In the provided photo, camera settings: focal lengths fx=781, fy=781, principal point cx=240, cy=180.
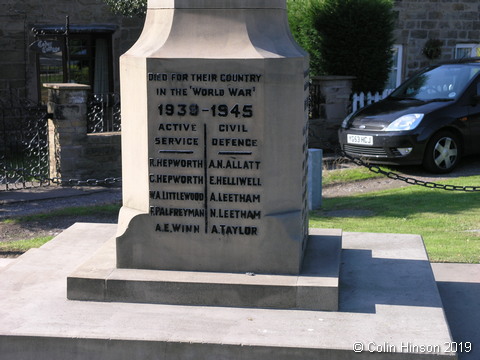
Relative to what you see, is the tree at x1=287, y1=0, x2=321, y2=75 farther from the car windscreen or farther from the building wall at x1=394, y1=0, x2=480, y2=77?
the building wall at x1=394, y1=0, x2=480, y2=77

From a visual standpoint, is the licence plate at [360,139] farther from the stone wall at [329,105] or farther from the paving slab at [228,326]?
the paving slab at [228,326]

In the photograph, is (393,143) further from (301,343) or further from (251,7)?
(301,343)

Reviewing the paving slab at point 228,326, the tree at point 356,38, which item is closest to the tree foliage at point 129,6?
the tree at point 356,38

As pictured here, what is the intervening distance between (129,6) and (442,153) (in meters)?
7.22

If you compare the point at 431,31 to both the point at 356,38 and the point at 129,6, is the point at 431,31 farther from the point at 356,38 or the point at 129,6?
the point at 129,6

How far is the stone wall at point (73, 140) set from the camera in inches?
461

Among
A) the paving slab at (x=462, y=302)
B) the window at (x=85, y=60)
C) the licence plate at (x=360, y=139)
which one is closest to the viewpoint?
the paving slab at (x=462, y=302)

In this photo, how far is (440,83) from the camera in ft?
42.5

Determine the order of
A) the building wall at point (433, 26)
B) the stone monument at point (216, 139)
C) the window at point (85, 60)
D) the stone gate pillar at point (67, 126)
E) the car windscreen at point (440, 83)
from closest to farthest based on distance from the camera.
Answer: the stone monument at point (216, 139), the stone gate pillar at point (67, 126), the car windscreen at point (440, 83), the window at point (85, 60), the building wall at point (433, 26)

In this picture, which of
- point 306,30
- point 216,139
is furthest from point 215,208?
point 306,30

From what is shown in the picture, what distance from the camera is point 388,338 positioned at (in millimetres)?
4422

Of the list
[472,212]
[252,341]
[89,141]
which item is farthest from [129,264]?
[89,141]

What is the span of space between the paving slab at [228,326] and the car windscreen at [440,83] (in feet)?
25.3

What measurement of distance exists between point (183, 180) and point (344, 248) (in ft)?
5.35
